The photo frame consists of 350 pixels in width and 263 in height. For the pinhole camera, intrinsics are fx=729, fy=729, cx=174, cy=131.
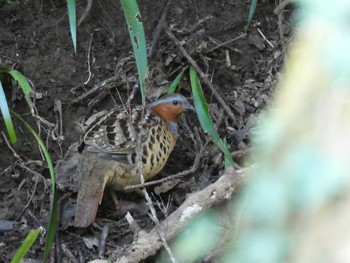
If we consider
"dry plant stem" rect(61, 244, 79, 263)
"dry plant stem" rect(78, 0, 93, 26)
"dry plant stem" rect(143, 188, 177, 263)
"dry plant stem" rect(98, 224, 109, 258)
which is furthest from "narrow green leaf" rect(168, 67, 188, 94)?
"dry plant stem" rect(143, 188, 177, 263)

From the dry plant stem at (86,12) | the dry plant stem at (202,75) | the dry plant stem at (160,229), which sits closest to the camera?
the dry plant stem at (160,229)

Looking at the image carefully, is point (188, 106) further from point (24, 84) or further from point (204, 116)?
point (24, 84)

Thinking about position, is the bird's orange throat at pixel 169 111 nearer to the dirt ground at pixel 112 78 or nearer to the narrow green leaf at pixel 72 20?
the dirt ground at pixel 112 78

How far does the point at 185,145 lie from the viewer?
167 inches

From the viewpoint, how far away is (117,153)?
3682 millimetres

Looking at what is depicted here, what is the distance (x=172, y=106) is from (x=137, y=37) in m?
0.74

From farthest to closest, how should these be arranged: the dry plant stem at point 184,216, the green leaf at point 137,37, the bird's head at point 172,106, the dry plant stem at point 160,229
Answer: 1. the bird's head at point 172,106
2. the green leaf at point 137,37
3. the dry plant stem at point 184,216
4. the dry plant stem at point 160,229

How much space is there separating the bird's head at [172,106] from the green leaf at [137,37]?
2.11 ft

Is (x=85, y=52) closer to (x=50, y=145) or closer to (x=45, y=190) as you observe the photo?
(x=50, y=145)

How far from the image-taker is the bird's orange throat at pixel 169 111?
4.12 meters

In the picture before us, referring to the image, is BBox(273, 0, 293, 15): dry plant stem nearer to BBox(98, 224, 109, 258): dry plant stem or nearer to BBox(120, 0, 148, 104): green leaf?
BBox(120, 0, 148, 104): green leaf

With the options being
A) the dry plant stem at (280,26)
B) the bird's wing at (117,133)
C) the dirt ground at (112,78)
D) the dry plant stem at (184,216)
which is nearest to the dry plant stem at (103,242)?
the dirt ground at (112,78)

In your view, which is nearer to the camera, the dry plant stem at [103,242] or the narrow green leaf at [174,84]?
the dry plant stem at [103,242]

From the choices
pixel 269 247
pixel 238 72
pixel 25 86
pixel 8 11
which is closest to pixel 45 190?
pixel 25 86
